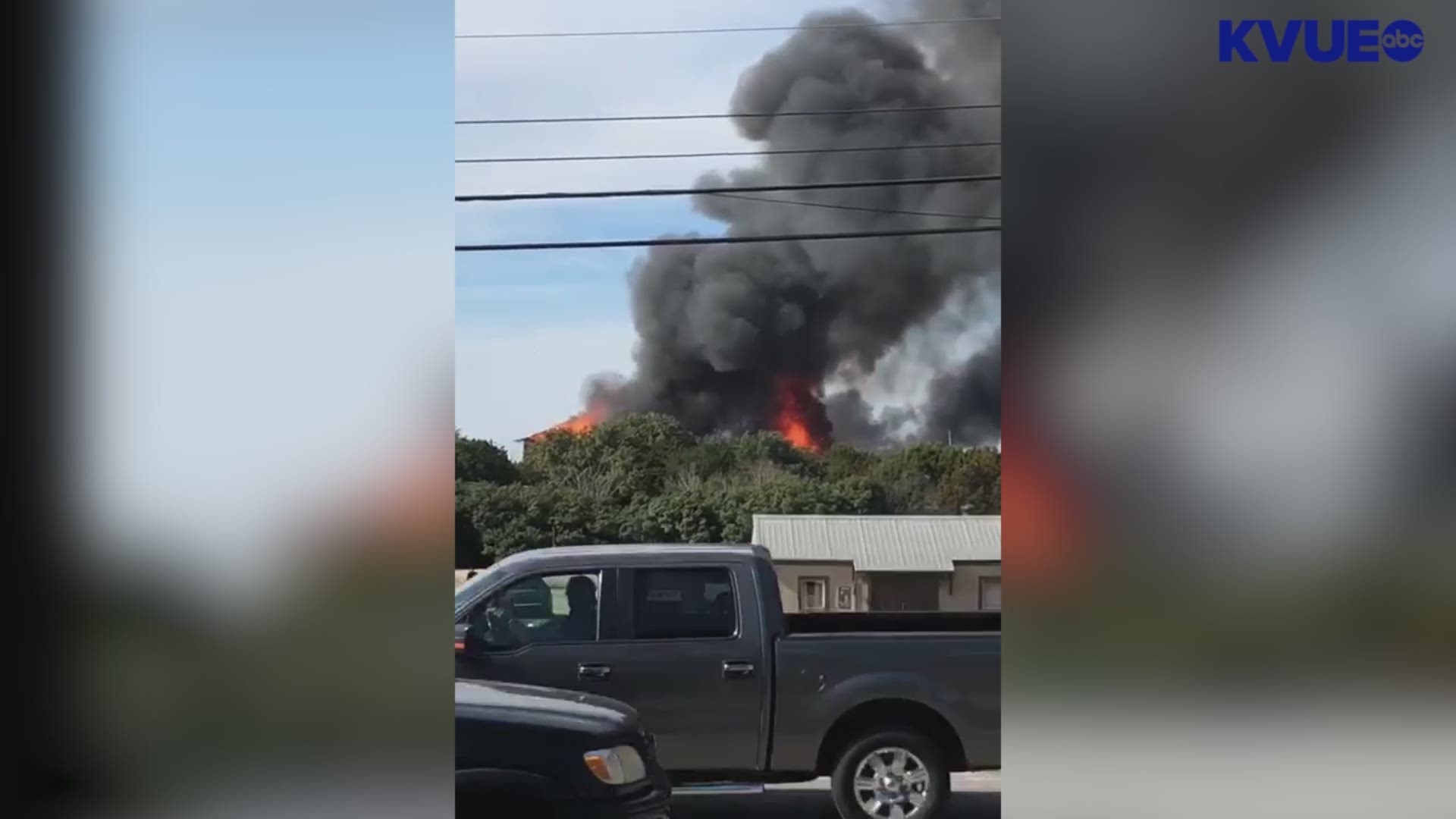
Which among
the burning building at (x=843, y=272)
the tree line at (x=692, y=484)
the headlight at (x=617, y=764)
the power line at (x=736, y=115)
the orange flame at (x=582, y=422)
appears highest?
the power line at (x=736, y=115)

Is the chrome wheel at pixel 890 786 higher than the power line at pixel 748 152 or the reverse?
the reverse

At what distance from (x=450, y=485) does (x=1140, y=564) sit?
2606 millimetres

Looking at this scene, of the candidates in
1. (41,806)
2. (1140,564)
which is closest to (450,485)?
(41,806)

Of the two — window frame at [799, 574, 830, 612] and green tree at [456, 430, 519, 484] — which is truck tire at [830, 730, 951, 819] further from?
green tree at [456, 430, 519, 484]

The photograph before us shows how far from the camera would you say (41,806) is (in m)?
4.82

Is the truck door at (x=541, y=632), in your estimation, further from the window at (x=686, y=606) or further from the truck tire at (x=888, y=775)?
the truck tire at (x=888, y=775)

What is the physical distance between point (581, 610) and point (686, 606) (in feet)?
1.24

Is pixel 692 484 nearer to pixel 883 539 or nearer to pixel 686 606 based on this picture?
pixel 686 606

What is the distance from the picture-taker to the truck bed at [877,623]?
414 centimetres

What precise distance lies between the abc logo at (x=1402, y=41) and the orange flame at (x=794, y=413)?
102 inches

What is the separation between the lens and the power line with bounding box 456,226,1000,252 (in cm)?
423

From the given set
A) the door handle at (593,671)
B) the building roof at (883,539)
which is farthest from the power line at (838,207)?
the door handle at (593,671)

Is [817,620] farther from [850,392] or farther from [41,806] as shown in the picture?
[41,806]

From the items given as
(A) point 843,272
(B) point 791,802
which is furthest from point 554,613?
(A) point 843,272
